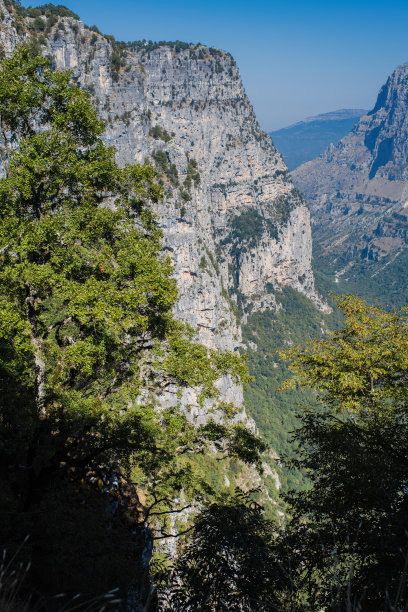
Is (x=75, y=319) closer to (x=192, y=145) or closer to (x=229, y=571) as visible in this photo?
(x=229, y=571)

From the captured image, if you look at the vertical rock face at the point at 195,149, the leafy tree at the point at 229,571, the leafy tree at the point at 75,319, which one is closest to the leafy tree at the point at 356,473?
the leafy tree at the point at 229,571

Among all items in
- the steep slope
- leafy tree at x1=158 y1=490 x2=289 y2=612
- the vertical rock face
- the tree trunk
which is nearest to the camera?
leafy tree at x1=158 y1=490 x2=289 y2=612

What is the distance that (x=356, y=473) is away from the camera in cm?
672

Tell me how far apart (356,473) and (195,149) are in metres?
182

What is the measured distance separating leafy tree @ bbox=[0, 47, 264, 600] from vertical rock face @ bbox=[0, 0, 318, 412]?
3394cm

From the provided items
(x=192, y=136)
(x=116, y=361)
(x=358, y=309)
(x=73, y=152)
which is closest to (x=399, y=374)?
(x=358, y=309)

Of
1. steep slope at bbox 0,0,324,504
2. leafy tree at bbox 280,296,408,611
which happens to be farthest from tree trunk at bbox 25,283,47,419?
steep slope at bbox 0,0,324,504

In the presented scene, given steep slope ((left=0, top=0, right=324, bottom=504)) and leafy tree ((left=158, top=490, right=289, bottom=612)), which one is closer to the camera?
leafy tree ((left=158, top=490, right=289, bottom=612))

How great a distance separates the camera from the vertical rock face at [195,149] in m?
99.1

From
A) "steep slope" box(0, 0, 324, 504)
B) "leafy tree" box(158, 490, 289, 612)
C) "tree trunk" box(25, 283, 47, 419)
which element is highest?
"steep slope" box(0, 0, 324, 504)

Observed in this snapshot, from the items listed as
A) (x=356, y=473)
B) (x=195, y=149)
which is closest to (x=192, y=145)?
(x=195, y=149)

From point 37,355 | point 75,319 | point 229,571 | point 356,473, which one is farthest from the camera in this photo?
point 75,319

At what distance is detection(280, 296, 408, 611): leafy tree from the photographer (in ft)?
16.5

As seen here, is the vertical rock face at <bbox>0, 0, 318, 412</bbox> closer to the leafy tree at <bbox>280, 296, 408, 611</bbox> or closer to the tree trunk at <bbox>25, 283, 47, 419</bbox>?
the tree trunk at <bbox>25, 283, 47, 419</bbox>
